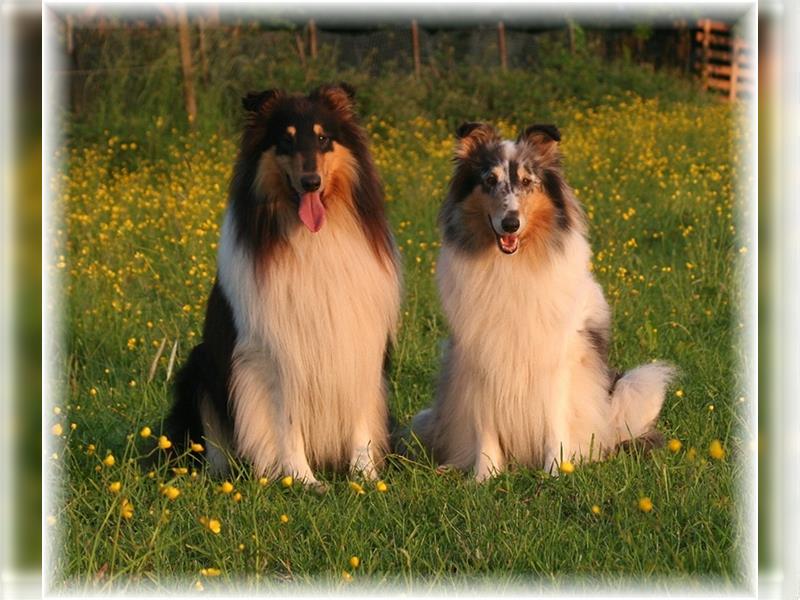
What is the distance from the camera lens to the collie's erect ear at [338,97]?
4.66 m

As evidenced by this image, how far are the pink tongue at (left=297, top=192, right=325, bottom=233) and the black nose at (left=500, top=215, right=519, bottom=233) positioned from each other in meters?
0.80

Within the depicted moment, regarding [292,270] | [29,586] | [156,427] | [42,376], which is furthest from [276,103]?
[42,376]

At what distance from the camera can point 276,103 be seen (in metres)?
4.62

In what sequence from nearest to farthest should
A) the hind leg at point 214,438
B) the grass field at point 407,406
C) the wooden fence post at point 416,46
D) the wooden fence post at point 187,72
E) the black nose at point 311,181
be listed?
1. the grass field at point 407,406
2. the black nose at point 311,181
3. the hind leg at point 214,438
4. the wooden fence post at point 187,72
5. the wooden fence post at point 416,46

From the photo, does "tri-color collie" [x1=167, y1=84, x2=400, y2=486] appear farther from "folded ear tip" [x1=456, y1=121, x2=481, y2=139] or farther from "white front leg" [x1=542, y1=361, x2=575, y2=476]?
"white front leg" [x1=542, y1=361, x2=575, y2=476]

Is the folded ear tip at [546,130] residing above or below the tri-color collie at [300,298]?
above

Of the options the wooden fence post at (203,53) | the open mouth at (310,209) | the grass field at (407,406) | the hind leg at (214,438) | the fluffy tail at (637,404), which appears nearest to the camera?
the grass field at (407,406)

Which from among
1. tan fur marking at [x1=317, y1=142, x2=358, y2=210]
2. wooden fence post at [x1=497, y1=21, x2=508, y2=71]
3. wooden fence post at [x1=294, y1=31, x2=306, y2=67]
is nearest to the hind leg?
tan fur marking at [x1=317, y1=142, x2=358, y2=210]

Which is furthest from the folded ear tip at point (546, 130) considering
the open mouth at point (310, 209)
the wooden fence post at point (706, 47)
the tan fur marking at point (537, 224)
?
the wooden fence post at point (706, 47)

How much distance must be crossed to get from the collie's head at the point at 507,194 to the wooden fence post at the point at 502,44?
10765 mm

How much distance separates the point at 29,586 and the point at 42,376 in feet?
2.39

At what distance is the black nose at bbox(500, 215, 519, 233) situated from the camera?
4.51m

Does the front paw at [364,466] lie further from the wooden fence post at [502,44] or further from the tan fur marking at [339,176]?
the wooden fence post at [502,44]

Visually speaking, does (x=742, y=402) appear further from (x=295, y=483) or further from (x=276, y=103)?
(x=276, y=103)
